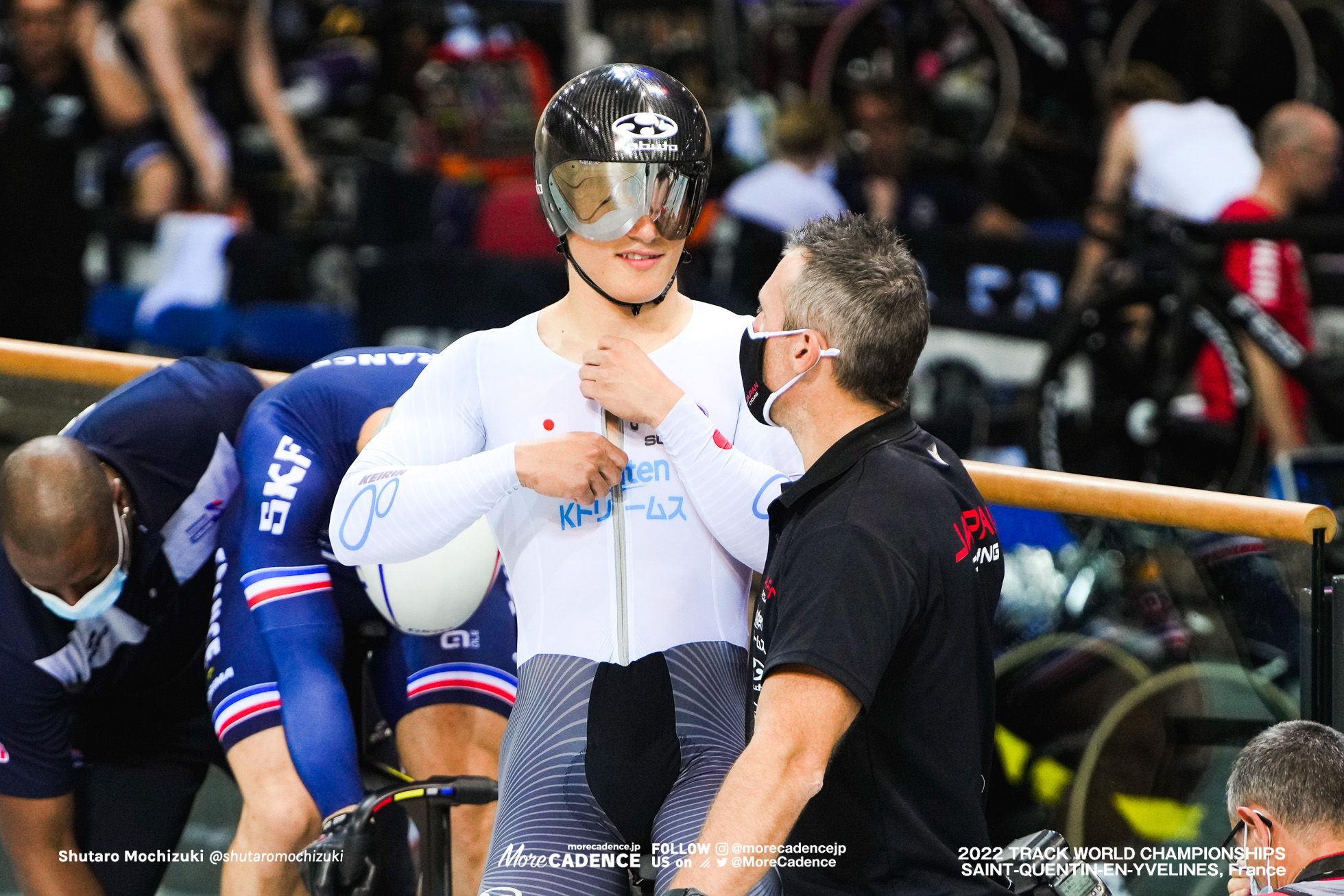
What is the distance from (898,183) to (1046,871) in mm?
6245

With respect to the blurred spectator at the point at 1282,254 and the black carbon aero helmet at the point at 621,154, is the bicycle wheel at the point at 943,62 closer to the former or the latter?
the blurred spectator at the point at 1282,254

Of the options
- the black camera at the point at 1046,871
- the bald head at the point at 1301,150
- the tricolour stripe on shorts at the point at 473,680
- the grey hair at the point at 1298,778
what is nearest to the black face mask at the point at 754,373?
the black camera at the point at 1046,871

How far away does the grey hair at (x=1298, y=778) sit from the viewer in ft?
7.57

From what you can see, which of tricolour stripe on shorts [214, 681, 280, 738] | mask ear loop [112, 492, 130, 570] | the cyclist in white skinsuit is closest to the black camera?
the cyclist in white skinsuit

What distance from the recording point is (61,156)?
6570 mm

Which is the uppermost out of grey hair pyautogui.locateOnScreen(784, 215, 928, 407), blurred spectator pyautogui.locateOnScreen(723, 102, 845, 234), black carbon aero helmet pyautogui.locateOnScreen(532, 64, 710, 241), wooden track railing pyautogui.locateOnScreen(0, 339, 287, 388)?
black carbon aero helmet pyautogui.locateOnScreen(532, 64, 710, 241)

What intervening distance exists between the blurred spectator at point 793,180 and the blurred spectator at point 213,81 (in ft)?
7.44

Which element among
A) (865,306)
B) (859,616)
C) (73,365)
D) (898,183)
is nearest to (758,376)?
(865,306)

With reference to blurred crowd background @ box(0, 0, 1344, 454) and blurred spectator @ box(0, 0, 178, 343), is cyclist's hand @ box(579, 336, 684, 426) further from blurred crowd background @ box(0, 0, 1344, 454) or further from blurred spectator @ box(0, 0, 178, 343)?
blurred spectator @ box(0, 0, 178, 343)

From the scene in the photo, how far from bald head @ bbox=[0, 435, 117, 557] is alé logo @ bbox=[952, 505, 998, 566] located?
5.80 ft

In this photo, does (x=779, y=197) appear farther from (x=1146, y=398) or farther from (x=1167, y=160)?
(x=1146, y=398)

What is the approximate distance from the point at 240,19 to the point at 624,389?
18.6ft

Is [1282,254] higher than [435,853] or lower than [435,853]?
lower

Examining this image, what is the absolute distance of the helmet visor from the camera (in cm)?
253
